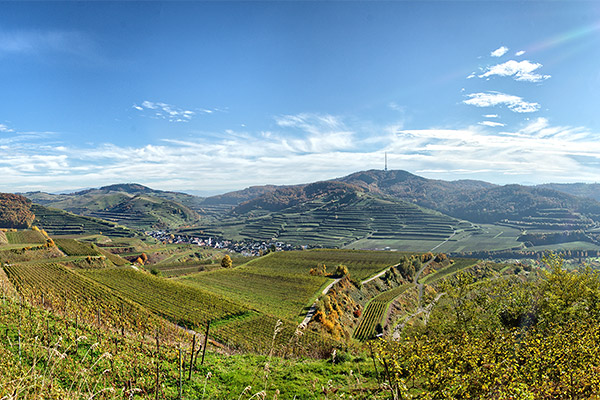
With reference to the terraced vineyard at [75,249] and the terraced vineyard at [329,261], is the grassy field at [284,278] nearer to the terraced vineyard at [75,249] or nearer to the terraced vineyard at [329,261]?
the terraced vineyard at [329,261]

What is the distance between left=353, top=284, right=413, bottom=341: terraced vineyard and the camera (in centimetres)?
5855

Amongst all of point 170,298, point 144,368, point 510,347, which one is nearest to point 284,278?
point 170,298

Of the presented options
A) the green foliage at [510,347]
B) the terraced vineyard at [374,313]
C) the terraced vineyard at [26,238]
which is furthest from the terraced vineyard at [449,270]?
the terraced vineyard at [26,238]

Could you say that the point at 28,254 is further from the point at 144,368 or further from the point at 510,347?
the point at 510,347

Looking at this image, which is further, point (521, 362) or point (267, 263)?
point (267, 263)

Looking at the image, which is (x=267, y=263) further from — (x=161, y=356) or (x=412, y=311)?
(x=161, y=356)

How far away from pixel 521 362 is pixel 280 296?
58.6m

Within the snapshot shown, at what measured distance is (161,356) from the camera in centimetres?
1510

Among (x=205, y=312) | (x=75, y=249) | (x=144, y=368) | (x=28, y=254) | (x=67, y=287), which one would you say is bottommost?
(x=205, y=312)

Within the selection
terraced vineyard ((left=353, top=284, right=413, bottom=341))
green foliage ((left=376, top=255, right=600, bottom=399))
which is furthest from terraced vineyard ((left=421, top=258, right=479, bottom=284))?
green foliage ((left=376, top=255, right=600, bottom=399))

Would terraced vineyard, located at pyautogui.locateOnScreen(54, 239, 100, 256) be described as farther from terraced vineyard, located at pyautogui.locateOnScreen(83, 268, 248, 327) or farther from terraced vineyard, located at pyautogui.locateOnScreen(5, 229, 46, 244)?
terraced vineyard, located at pyautogui.locateOnScreen(83, 268, 248, 327)

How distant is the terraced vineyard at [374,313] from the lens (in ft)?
192

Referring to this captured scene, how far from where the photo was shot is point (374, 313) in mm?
69250

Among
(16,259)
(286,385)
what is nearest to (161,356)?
(286,385)
